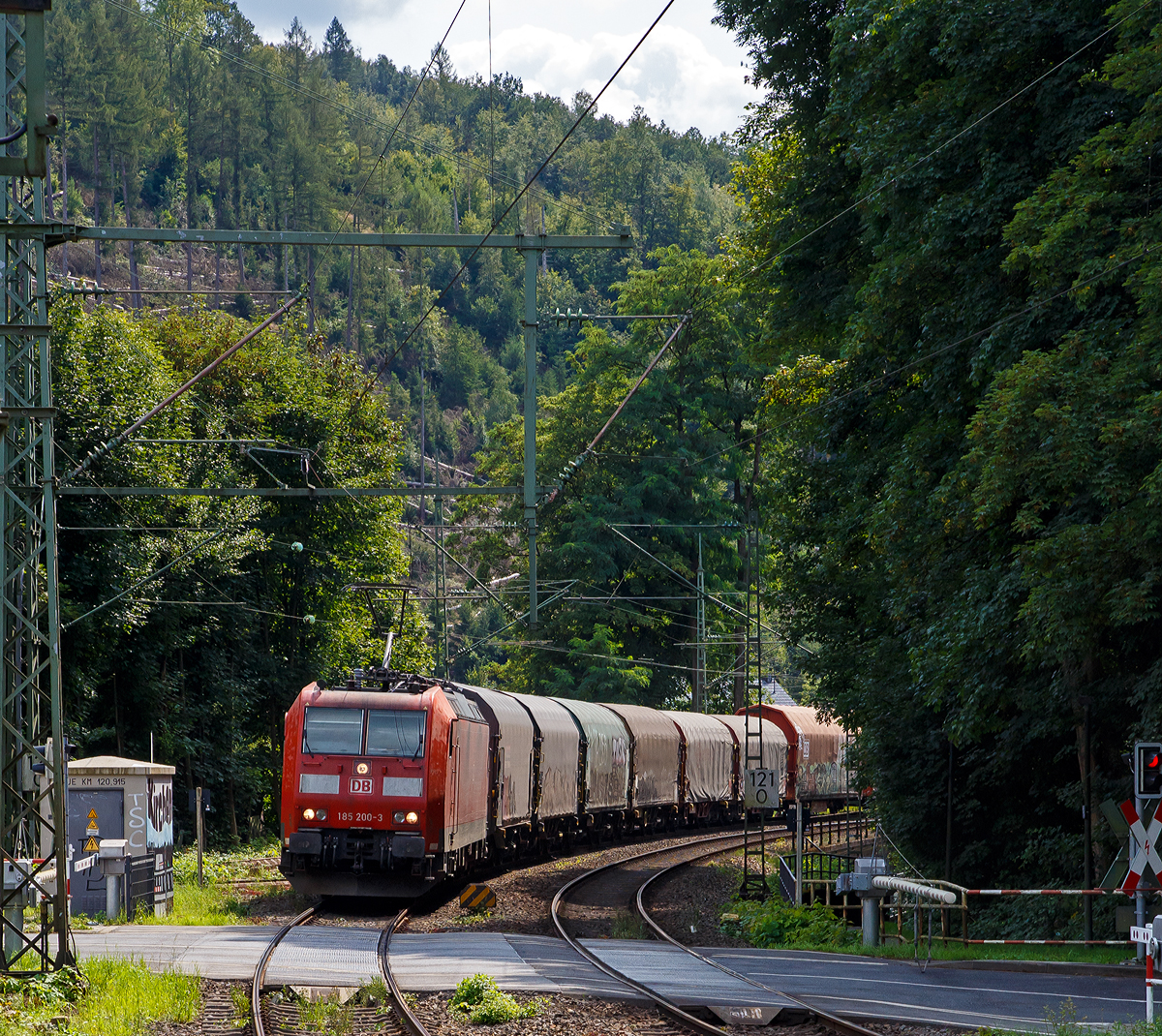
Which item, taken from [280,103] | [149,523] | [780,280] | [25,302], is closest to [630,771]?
[149,523]

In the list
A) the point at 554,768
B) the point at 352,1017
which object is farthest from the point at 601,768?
the point at 352,1017

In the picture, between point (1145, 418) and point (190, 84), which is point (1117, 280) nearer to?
point (1145, 418)

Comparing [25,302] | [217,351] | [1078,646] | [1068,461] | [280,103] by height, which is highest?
[280,103]

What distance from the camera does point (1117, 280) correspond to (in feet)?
51.4

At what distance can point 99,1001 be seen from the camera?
11695 millimetres

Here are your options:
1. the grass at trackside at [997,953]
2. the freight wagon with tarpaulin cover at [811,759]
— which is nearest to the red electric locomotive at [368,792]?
the grass at trackside at [997,953]

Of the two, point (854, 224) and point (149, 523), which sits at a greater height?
point (854, 224)

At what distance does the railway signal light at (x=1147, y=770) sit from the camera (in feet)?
45.1

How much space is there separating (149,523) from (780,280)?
53.4 ft

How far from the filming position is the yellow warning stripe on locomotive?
757 inches

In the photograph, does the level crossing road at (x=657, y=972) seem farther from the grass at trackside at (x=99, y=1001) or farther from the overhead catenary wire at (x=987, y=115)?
the overhead catenary wire at (x=987, y=115)

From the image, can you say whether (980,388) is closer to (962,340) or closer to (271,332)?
(962,340)

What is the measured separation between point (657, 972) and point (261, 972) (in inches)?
148

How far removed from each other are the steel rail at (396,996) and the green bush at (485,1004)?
1.36 feet
